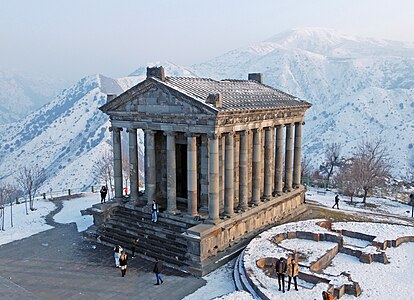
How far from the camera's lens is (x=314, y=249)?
1000 inches

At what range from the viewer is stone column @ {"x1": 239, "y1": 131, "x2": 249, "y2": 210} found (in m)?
27.4

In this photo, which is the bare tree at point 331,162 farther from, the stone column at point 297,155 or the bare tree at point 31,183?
the bare tree at point 31,183

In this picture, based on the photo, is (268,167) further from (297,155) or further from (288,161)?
(297,155)

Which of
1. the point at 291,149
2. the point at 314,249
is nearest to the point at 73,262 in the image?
the point at 314,249

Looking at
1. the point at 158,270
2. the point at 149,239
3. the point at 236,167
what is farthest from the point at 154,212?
the point at 236,167

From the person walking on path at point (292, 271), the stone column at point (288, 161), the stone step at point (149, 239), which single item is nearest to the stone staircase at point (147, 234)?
the stone step at point (149, 239)

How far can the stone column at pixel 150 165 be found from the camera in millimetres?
27833

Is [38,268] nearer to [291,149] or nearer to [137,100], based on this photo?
[137,100]

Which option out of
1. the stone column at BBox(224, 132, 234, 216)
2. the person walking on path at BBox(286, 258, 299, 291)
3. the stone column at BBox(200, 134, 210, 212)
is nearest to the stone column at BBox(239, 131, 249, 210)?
the stone column at BBox(224, 132, 234, 216)

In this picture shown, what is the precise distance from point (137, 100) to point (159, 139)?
3.67m

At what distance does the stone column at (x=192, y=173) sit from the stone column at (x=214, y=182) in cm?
125

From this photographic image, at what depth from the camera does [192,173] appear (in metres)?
25.6

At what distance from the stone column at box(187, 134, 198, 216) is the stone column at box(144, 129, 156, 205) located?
3453 millimetres

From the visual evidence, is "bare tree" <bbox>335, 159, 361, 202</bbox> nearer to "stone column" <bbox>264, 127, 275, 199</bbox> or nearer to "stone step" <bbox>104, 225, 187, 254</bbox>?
"stone column" <bbox>264, 127, 275, 199</bbox>
